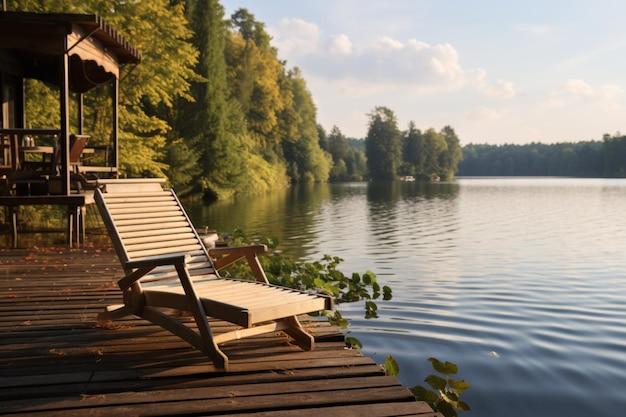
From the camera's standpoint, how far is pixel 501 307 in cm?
791

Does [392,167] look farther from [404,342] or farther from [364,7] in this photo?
[404,342]

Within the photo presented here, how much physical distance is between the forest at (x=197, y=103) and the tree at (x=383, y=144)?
2079 centimetres

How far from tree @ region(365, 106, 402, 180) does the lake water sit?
6749 cm

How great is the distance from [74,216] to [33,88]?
7011mm

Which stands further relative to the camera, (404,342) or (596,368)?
(404,342)

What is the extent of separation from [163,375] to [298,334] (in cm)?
91

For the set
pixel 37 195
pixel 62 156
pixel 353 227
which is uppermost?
pixel 62 156

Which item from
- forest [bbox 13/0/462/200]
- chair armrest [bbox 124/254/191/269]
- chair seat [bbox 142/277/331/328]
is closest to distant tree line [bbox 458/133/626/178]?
forest [bbox 13/0/462/200]

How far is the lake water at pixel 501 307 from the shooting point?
512cm

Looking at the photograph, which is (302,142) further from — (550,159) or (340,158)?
(550,159)

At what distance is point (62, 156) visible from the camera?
8.91 meters

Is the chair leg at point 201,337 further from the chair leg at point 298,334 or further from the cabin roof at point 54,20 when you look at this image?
A: the cabin roof at point 54,20

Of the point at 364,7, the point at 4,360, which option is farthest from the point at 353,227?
the point at 4,360

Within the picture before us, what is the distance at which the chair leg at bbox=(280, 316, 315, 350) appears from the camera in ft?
12.6
